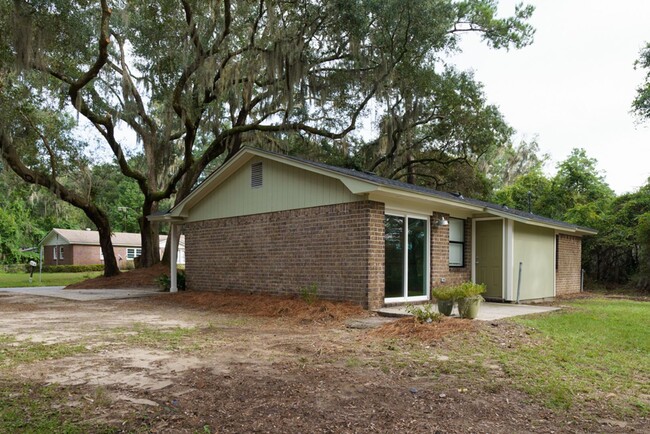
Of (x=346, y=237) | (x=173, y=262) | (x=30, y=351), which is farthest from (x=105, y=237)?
(x=30, y=351)

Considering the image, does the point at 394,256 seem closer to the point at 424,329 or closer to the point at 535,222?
the point at 424,329

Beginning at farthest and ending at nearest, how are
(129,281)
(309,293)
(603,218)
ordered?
(603,218) < (129,281) < (309,293)

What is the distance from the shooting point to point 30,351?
19.0ft

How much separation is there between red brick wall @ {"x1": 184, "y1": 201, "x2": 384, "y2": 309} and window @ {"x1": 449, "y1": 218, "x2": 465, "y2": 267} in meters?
2.93

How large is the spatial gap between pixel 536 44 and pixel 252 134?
Result: 1093cm

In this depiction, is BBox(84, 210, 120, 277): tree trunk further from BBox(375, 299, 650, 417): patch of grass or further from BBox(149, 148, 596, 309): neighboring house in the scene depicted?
BBox(375, 299, 650, 417): patch of grass

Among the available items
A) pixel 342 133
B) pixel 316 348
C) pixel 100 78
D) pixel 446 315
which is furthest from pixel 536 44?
pixel 100 78

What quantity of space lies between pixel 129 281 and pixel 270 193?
9.23 metres

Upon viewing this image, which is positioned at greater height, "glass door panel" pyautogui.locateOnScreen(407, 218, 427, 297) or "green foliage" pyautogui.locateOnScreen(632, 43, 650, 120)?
"green foliage" pyautogui.locateOnScreen(632, 43, 650, 120)

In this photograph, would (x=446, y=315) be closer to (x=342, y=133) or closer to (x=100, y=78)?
(x=342, y=133)

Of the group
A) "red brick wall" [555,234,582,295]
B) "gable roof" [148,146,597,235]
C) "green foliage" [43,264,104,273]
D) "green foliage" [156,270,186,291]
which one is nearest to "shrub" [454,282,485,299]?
"gable roof" [148,146,597,235]

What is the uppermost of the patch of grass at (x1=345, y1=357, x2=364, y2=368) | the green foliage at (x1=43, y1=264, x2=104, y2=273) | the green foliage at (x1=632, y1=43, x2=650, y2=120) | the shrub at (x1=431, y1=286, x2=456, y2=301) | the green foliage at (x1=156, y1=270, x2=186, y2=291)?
the green foliage at (x1=632, y1=43, x2=650, y2=120)

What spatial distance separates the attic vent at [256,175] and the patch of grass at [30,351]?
20.6 ft

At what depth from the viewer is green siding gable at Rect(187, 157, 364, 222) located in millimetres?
10078
